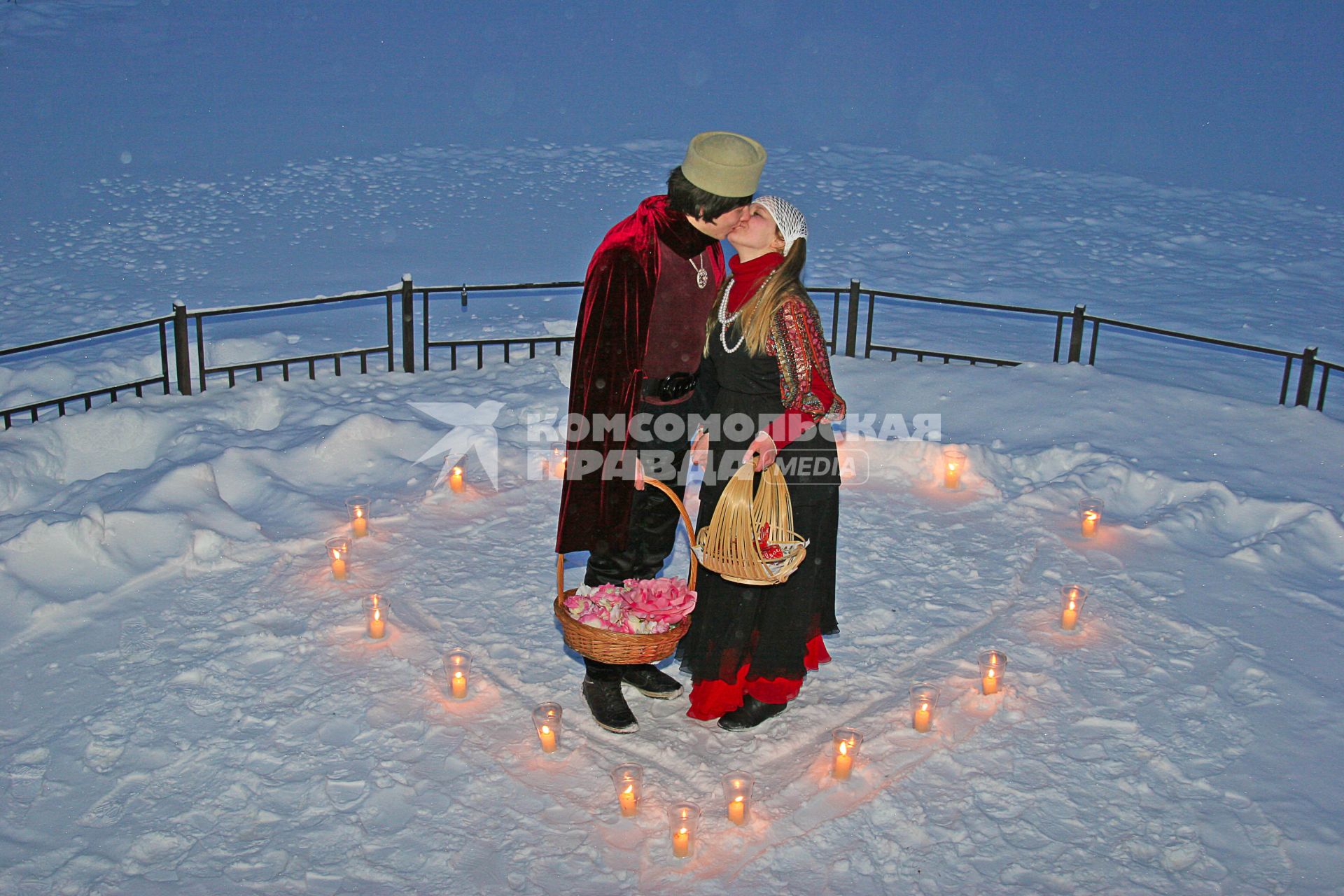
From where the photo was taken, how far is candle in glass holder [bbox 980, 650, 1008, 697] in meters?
5.62

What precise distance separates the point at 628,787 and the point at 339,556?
2352 millimetres

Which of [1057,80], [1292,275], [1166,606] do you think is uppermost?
[1057,80]

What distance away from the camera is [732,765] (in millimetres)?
5168

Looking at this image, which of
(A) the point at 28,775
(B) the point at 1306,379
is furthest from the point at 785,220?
(B) the point at 1306,379

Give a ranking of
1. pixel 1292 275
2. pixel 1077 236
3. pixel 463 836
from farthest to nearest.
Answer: pixel 1077 236
pixel 1292 275
pixel 463 836

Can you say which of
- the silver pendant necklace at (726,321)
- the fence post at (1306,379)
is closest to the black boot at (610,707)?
the silver pendant necklace at (726,321)

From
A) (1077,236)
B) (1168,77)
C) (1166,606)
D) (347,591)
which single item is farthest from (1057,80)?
(347,591)

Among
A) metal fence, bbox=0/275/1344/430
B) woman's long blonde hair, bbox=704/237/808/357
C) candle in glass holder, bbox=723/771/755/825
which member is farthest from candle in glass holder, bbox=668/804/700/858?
metal fence, bbox=0/275/1344/430

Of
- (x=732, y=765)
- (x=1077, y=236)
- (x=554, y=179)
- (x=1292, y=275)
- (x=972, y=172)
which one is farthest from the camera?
(x=972, y=172)

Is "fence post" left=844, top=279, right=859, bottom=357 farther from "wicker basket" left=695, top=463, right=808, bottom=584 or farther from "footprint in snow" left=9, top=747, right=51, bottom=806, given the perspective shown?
"footprint in snow" left=9, top=747, right=51, bottom=806

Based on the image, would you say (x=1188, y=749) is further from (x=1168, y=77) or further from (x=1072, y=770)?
(x=1168, y=77)

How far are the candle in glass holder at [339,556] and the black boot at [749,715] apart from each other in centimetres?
223

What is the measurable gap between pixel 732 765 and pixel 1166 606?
2651 millimetres

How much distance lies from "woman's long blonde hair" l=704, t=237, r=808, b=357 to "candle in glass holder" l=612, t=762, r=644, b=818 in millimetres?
1754
